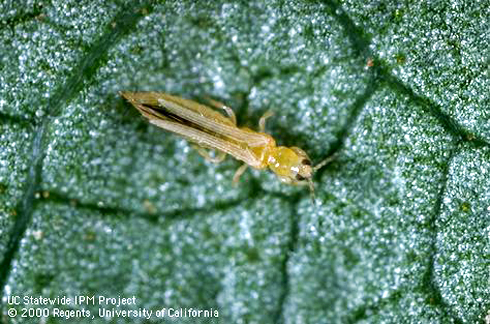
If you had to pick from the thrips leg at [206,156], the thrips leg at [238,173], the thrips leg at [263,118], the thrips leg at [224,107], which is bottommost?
the thrips leg at [238,173]

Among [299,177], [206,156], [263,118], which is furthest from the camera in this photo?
[206,156]

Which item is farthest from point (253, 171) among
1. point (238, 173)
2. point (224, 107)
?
point (224, 107)

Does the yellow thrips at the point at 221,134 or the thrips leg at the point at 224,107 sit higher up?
the thrips leg at the point at 224,107

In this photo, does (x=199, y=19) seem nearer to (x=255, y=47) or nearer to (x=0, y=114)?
(x=255, y=47)

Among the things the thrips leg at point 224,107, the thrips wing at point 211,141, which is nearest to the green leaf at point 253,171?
the thrips leg at point 224,107

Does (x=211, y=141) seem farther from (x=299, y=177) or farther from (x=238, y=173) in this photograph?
(x=299, y=177)

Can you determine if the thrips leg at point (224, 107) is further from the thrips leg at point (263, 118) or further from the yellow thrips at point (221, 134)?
the thrips leg at point (263, 118)
